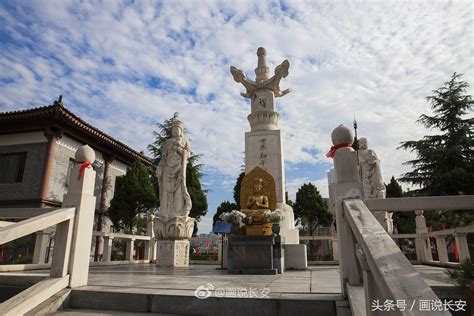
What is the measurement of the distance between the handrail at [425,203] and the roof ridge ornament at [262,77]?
7992 mm

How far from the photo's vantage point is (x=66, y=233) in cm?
382

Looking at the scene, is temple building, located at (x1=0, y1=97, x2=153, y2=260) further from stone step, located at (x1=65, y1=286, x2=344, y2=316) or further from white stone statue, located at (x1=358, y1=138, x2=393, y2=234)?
white stone statue, located at (x1=358, y1=138, x2=393, y2=234)

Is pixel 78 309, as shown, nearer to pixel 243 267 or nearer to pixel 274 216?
pixel 243 267

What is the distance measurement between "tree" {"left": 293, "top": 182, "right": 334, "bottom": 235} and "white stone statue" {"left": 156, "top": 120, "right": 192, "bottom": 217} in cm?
1338

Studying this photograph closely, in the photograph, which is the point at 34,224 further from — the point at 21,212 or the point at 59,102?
the point at 59,102

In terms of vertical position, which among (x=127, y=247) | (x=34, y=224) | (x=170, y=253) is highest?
(x=34, y=224)

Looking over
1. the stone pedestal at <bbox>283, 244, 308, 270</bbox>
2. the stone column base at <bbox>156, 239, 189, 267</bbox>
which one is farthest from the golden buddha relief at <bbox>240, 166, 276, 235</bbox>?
the stone column base at <bbox>156, 239, 189, 267</bbox>

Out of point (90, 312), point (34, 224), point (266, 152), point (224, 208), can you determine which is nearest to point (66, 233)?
point (34, 224)

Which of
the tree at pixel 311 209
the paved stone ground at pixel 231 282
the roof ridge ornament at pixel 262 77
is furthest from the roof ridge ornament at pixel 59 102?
the tree at pixel 311 209

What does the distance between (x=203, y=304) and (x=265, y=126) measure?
7679 millimetres

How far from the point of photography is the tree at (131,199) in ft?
50.6

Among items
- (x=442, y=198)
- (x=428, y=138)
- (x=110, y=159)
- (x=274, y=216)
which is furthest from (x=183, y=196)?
(x=428, y=138)

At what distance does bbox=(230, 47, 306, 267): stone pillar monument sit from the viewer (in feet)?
31.8

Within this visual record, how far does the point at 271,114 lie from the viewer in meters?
10.3
